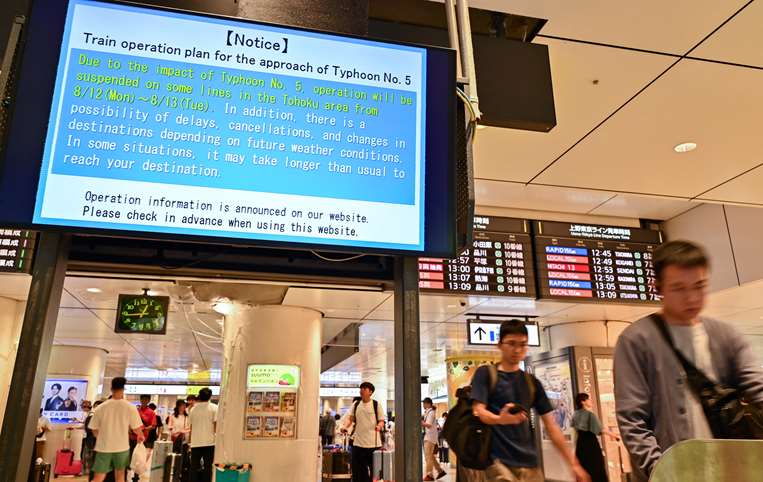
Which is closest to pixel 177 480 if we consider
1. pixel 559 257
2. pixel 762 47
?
pixel 559 257

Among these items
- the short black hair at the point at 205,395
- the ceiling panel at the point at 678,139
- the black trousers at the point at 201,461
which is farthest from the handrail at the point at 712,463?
the black trousers at the point at 201,461

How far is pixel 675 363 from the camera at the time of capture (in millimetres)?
1753

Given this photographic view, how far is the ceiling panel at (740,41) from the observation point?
297 centimetres

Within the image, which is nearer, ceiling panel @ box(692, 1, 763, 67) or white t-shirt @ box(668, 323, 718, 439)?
white t-shirt @ box(668, 323, 718, 439)

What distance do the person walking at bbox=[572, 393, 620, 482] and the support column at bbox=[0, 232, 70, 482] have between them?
526cm

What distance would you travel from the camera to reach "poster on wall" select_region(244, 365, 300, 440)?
7.57 metres

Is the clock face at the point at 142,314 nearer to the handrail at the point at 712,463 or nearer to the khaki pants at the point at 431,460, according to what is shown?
the khaki pants at the point at 431,460

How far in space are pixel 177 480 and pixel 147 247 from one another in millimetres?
8340

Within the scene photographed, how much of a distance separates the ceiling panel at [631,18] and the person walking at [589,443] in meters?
4.02

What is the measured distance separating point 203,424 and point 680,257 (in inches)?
313

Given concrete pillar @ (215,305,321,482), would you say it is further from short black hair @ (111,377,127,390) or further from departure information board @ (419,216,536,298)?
departure information board @ (419,216,536,298)

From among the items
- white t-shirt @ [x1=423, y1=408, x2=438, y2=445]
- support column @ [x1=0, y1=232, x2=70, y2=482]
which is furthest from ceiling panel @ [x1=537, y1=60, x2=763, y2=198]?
white t-shirt @ [x1=423, y1=408, x2=438, y2=445]

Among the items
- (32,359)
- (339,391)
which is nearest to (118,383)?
(32,359)

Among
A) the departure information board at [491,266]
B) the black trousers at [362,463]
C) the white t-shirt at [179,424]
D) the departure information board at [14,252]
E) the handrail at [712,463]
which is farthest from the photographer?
the white t-shirt at [179,424]
